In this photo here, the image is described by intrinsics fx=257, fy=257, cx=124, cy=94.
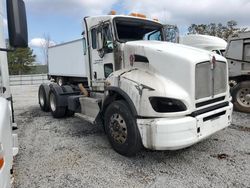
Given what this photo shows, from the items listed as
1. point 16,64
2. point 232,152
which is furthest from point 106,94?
point 16,64

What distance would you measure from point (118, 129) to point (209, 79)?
1.71 metres

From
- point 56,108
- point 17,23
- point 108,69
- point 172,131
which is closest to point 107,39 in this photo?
point 108,69

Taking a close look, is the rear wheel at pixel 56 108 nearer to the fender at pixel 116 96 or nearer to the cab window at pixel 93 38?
the cab window at pixel 93 38

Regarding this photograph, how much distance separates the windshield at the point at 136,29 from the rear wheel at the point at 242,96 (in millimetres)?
3487

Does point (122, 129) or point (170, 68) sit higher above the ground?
point (170, 68)

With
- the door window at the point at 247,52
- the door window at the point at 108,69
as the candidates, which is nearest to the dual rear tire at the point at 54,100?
the door window at the point at 108,69

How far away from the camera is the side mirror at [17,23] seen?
8.07ft

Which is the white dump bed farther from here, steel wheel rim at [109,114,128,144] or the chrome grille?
the chrome grille

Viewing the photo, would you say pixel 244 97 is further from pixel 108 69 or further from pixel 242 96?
pixel 108 69

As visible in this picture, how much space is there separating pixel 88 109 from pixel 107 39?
1.56m

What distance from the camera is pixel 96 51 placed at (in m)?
5.56

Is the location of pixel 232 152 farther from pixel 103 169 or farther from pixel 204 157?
pixel 103 169

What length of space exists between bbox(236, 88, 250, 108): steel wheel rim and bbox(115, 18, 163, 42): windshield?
3.58 meters

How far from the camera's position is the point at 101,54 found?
5293 millimetres
